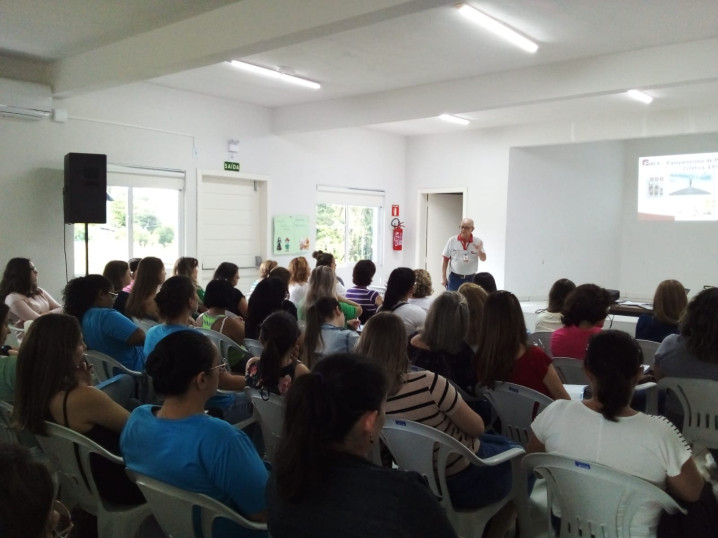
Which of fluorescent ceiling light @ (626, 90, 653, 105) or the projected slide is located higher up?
fluorescent ceiling light @ (626, 90, 653, 105)

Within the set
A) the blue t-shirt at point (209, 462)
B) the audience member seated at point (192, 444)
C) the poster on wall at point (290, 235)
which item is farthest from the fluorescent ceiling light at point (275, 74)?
the blue t-shirt at point (209, 462)

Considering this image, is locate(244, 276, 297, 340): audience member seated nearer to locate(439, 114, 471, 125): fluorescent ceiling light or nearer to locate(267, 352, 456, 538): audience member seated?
locate(267, 352, 456, 538): audience member seated

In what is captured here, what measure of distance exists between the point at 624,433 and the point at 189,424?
4.34 ft

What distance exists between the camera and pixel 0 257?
5.75 m

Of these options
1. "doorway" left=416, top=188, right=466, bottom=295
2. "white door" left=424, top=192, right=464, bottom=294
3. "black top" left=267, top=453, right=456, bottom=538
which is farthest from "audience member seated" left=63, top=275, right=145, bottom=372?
"white door" left=424, top=192, right=464, bottom=294

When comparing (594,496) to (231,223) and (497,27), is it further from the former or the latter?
(231,223)

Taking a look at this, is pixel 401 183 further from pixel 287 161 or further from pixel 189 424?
pixel 189 424

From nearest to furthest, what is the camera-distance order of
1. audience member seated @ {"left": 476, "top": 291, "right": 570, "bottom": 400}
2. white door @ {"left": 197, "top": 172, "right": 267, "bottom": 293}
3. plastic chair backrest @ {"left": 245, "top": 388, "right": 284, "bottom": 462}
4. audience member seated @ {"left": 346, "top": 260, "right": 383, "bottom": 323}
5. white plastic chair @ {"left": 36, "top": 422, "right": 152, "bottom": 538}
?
white plastic chair @ {"left": 36, "top": 422, "right": 152, "bottom": 538}, plastic chair backrest @ {"left": 245, "top": 388, "right": 284, "bottom": 462}, audience member seated @ {"left": 476, "top": 291, "right": 570, "bottom": 400}, audience member seated @ {"left": 346, "top": 260, "right": 383, "bottom": 323}, white door @ {"left": 197, "top": 172, "right": 267, "bottom": 293}

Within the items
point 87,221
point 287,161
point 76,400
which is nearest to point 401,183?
point 287,161

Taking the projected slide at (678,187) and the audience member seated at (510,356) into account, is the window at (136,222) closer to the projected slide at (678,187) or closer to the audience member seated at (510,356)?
the audience member seated at (510,356)

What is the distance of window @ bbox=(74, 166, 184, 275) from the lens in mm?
6539

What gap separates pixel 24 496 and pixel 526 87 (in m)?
5.89

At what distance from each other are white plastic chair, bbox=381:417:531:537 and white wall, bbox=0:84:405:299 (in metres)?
5.23

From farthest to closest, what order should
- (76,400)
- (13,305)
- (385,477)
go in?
(13,305), (76,400), (385,477)
